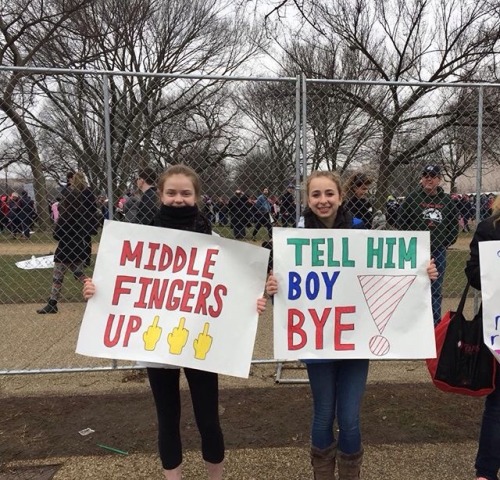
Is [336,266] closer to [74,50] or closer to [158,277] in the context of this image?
[158,277]

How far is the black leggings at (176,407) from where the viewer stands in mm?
2373

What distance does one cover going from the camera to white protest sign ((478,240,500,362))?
247cm

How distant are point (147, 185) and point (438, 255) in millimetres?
3333

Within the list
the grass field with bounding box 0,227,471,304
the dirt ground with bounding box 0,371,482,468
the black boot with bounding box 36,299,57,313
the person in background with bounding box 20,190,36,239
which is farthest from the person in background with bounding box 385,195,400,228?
the person in background with bounding box 20,190,36,239

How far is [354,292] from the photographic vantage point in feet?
8.29

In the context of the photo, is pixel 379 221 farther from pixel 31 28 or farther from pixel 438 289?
pixel 31 28

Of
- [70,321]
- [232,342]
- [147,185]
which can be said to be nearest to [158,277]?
[232,342]

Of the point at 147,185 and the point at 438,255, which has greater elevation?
the point at 147,185

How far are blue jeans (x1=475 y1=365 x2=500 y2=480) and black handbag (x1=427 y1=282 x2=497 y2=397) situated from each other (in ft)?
0.20

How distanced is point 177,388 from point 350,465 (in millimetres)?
939

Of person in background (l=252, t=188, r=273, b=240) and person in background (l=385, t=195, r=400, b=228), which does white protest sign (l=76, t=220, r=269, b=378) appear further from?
person in background (l=252, t=188, r=273, b=240)

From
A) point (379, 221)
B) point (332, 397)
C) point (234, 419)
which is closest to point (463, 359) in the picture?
point (332, 397)

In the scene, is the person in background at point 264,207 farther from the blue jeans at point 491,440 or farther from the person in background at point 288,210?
the blue jeans at point 491,440

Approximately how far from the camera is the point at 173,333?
241 centimetres
